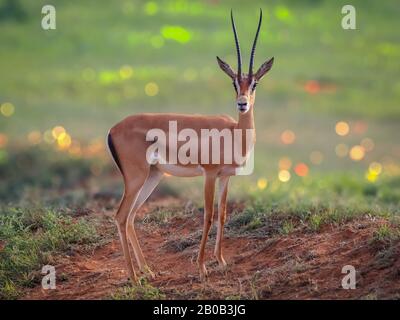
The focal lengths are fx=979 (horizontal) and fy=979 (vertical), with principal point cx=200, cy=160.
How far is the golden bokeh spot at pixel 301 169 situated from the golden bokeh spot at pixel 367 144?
1927 mm

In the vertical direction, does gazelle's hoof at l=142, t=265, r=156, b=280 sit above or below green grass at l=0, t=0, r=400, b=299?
below

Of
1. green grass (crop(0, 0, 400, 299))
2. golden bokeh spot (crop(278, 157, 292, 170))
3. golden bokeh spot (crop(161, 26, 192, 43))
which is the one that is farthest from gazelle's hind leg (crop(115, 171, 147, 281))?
golden bokeh spot (crop(161, 26, 192, 43))

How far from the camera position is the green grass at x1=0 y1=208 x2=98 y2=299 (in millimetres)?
9469

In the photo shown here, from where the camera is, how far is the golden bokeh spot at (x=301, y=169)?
61.6 ft

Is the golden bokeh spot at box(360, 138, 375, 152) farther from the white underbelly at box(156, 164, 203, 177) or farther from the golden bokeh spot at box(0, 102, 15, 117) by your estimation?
the white underbelly at box(156, 164, 203, 177)

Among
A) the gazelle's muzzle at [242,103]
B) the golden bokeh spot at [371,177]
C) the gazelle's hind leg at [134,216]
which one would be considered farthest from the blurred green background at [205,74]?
the gazelle's muzzle at [242,103]

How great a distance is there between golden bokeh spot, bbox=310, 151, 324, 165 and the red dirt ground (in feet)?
33.2

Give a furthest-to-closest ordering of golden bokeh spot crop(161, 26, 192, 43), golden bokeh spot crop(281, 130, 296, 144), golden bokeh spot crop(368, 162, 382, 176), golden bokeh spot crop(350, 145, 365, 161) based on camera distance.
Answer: golden bokeh spot crop(161, 26, 192, 43)
golden bokeh spot crop(281, 130, 296, 144)
golden bokeh spot crop(350, 145, 365, 161)
golden bokeh spot crop(368, 162, 382, 176)

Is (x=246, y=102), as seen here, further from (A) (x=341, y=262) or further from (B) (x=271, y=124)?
(B) (x=271, y=124)

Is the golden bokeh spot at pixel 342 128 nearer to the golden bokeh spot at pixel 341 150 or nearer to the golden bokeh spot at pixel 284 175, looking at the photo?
the golden bokeh spot at pixel 341 150

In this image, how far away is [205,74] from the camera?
2523 cm

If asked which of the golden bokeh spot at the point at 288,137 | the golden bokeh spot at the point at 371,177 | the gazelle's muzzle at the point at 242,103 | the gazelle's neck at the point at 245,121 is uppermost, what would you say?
the gazelle's muzzle at the point at 242,103

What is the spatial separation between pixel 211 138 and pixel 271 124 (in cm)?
1334

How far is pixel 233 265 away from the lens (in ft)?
31.0
